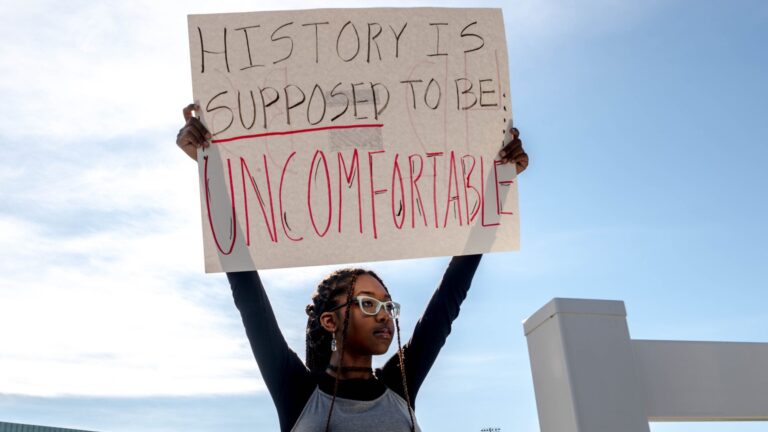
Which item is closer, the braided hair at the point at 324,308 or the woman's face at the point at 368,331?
the woman's face at the point at 368,331

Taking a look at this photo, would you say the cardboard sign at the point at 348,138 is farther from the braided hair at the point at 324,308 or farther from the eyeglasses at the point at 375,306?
the eyeglasses at the point at 375,306

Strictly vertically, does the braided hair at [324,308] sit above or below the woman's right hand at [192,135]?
below

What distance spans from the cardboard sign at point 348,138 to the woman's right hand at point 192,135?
1.4 inches

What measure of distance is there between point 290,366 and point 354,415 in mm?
323

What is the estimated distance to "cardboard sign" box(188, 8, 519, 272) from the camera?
2676 millimetres

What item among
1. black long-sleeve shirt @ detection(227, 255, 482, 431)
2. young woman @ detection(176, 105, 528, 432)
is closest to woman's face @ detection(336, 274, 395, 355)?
young woman @ detection(176, 105, 528, 432)

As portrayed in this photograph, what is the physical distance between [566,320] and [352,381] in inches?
38.5

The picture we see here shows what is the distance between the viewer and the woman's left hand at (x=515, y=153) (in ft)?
9.18

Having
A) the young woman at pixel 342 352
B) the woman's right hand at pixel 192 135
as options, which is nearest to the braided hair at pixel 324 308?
the young woman at pixel 342 352

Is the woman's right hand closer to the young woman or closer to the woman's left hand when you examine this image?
the young woman

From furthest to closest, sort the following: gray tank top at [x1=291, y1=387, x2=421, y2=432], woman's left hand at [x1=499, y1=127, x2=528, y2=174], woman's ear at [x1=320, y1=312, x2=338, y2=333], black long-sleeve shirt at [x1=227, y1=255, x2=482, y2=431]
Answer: woman's left hand at [x1=499, y1=127, x2=528, y2=174]
woman's ear at [x1=320, y1=312, x2=338, y2=333]
black long-sleeve shirt at [x1=227, y1=255, x2=482, y2=431]
gray tank top at [x1=291, y1=387, x2=421, y2=432]

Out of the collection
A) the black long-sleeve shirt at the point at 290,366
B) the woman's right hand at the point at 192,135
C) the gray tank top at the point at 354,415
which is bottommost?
the gray tank top at the point at 354,415

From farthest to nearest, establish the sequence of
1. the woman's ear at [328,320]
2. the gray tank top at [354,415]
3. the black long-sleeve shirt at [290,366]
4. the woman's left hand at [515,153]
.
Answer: the woman's left hand at [515,153], the woman's ear at [328,320], the black long-sleeve shirt at [290,366], the gray tank top at [354,415]

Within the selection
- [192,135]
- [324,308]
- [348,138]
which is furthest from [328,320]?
[192,135]
